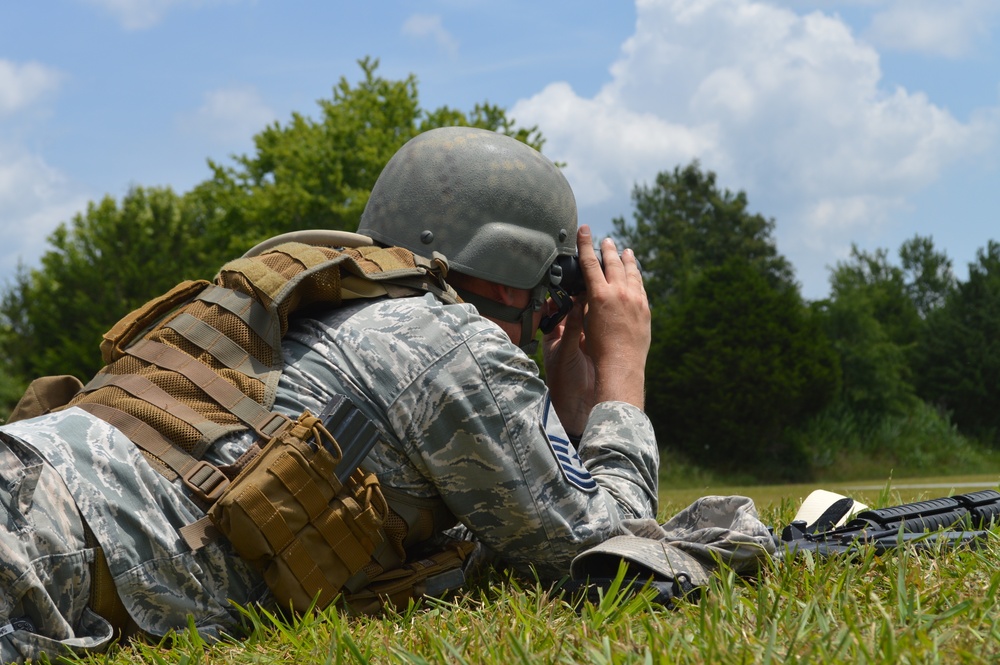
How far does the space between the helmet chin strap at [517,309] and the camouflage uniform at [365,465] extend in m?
0.58

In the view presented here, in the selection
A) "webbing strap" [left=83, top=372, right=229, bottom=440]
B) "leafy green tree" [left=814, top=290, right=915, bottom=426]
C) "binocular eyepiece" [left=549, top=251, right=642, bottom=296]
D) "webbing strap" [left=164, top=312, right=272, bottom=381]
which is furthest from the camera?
"leafy green tree" [left=814, top=290, right=915, bottom=426]

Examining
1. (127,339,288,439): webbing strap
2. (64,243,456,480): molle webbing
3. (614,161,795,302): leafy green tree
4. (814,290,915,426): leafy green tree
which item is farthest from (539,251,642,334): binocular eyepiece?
(614,161,795,302): leafy green tree

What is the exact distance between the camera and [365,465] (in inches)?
120

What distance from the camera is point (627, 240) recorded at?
180ft

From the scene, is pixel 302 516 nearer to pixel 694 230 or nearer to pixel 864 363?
pixel 864 363

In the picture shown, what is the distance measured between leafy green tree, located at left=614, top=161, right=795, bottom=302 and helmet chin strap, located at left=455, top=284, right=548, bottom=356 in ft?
154

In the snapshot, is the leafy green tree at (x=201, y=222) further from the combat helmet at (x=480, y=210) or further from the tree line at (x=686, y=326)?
the combat helmet at (x=480, y=210)

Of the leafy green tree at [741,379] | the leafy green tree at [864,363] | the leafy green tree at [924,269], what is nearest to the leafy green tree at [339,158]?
the leafy green tree at [741,379]

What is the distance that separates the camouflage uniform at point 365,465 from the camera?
2.66 meters

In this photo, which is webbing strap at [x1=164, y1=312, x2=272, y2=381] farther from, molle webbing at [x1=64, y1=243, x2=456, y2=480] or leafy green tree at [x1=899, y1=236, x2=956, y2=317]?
leafy green tree at [x1=899, y1=236, x2=956, y2=317]

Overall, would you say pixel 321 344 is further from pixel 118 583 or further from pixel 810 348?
pixel 810 348

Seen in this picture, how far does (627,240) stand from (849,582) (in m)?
52.8

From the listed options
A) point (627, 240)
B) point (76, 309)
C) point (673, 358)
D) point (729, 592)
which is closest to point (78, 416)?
point (729, 592)

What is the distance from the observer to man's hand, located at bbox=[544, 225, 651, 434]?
12.1ft
